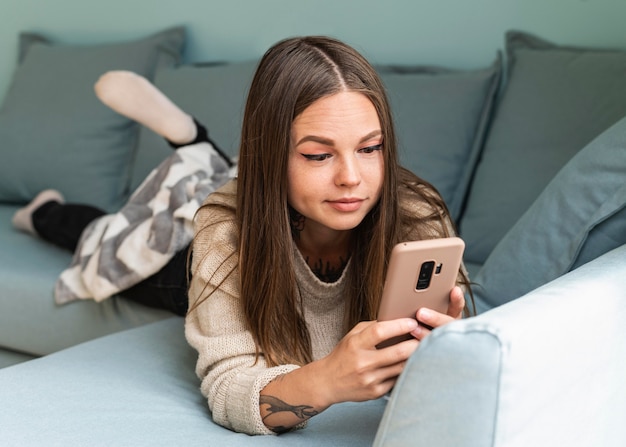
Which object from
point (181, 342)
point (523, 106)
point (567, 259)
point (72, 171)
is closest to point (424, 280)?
point (567, 259)

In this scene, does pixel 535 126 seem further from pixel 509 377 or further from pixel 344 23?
pixel 509 377

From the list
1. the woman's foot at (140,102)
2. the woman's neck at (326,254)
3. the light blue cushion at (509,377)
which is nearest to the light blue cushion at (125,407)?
the woman's neck at (326,254)

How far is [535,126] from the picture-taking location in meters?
2.02

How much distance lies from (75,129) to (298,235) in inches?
57.9

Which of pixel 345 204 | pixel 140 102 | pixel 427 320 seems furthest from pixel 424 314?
pixel 140 102

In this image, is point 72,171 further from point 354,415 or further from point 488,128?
point 354,415

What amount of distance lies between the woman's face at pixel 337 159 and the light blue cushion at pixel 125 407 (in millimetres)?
284

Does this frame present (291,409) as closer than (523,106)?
Yes

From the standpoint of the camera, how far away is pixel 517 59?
215 cm

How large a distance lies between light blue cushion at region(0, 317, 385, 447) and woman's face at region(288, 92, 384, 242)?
Result: 0.93 ft

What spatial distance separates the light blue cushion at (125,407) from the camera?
1.17 metres

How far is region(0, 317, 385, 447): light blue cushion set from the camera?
117 cm

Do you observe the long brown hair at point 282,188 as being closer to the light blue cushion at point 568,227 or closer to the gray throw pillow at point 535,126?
the light blue cushion at point 568,227

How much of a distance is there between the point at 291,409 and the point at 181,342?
0.52 metres
